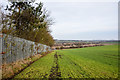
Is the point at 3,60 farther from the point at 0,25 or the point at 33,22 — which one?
the point at 33,22

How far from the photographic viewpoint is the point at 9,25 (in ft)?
19.3

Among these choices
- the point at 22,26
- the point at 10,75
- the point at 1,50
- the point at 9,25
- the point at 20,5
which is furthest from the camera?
the point at 22,26

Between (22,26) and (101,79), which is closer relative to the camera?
(101,79)

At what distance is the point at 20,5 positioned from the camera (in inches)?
271

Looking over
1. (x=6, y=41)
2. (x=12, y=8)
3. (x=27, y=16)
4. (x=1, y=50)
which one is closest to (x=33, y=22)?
(x=27, y=16)

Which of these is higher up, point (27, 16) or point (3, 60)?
point (27, 16)

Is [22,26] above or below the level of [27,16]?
below

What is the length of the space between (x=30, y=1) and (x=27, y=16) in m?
1.24

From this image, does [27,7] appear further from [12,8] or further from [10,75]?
[10,75]

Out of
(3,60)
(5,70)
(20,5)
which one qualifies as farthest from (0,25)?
(20,5)

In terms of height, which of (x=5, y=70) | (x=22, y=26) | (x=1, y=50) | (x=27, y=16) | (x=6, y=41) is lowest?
(x=5, y=70)

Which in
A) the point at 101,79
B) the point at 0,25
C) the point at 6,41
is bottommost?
the point at 101,79

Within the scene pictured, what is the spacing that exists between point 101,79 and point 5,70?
14.1 ft

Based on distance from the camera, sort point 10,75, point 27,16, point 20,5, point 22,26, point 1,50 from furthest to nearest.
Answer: point 22,26 → point 27,16 → point 20,5 → point 1,50 → point 10,75
